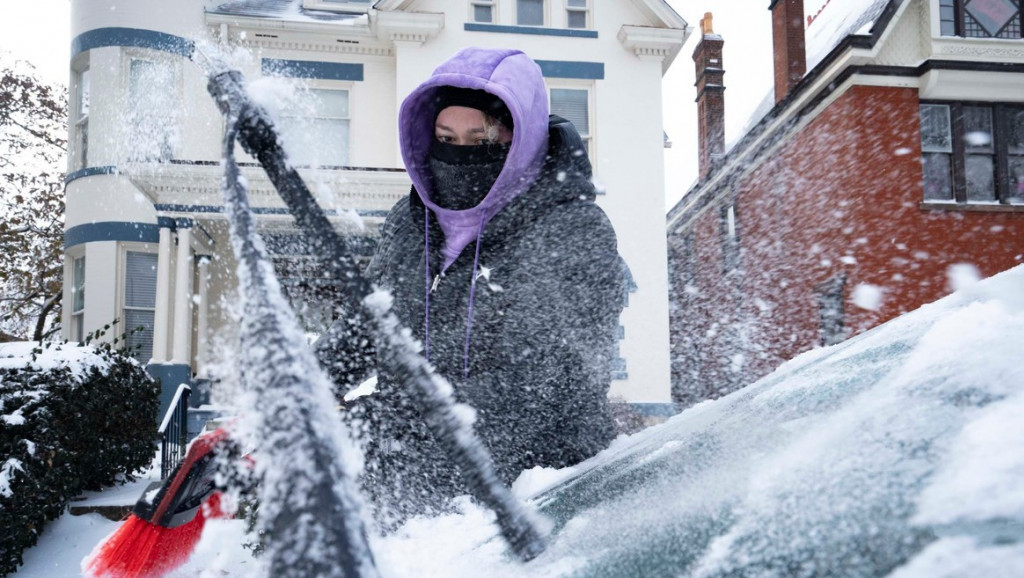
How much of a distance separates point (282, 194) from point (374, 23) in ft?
37.3

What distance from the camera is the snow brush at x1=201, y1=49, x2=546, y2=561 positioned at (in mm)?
945

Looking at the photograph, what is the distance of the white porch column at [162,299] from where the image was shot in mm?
10547

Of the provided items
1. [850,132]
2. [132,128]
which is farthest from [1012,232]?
[132,128]

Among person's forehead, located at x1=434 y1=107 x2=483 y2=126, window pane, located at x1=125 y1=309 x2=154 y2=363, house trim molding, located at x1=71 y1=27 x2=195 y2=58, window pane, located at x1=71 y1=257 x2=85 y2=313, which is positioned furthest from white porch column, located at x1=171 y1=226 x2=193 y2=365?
person's forehead, located at x1=434 y1=107 x2=483 y2=126

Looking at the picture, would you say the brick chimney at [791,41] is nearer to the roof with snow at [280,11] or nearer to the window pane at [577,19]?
the window pane at [577,19]

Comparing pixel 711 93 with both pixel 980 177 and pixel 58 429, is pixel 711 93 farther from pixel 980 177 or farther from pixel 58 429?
pixel 58 429

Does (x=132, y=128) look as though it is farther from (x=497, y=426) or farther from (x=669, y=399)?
(x=497, y=426)

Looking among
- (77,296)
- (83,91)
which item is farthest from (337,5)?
(77,296)

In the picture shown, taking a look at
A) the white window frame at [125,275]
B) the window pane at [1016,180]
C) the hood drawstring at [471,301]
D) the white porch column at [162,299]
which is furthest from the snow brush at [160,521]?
the window pane at [1016,180]

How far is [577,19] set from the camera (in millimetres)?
12500

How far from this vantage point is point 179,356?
10508mm

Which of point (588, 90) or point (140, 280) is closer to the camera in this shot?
point (140, 280)

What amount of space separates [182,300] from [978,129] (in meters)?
13.6

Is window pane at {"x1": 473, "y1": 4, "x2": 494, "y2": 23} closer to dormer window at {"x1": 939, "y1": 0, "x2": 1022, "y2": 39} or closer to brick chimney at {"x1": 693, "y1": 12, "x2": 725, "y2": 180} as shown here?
brick chimney at {"x1": 693, "y1": 12, "x2": 725, "y2": 180}
